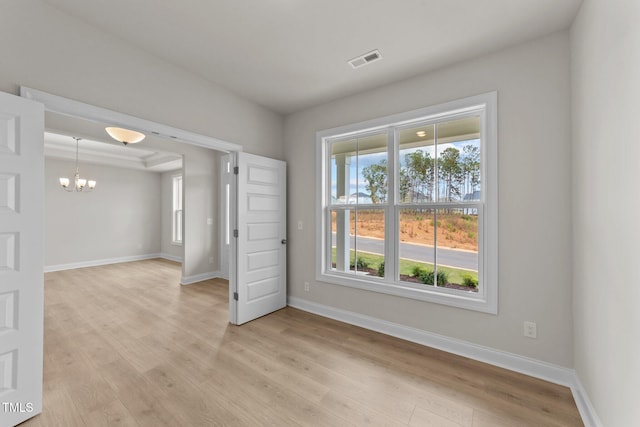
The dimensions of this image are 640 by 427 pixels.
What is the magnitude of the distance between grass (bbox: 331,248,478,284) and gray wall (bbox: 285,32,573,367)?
0.30 m

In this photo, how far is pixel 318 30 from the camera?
207 cm

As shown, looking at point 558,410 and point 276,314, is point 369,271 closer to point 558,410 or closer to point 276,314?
point 276,314

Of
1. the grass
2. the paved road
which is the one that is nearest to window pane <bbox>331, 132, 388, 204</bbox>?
the paved road

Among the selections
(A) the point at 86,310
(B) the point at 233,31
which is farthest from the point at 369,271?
(A) the point at 86,310

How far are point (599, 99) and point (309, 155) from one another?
2.70 meters

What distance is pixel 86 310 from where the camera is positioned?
11.5 ft

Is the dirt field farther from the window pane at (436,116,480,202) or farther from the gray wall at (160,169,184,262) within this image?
the gray wall at (160,169,184,262)

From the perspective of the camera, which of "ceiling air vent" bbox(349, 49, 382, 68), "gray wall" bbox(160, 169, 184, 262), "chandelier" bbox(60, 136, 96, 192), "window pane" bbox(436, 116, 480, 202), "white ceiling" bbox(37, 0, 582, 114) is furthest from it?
"gray wall" bbox(160, 169, 184, 262)

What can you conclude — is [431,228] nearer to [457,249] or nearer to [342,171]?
[457,249]

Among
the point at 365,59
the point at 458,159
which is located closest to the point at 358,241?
the point at 458,159

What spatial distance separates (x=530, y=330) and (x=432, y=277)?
86 centimetres

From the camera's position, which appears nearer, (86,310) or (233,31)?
(233,31)

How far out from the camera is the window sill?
7.71 feet

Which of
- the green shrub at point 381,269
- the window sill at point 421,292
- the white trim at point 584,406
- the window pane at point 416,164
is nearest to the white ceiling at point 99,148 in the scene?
the window sill at point 421,292
